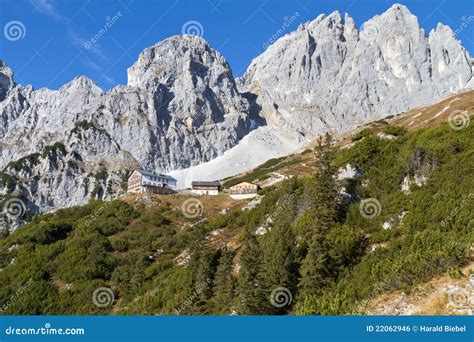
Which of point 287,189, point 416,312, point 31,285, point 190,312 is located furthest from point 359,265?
point 31,285

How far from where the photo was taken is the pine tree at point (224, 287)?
37.9 m

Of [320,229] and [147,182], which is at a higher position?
[147,182]

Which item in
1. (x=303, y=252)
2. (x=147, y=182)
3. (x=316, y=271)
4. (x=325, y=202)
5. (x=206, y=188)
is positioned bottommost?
(x=316, y=271)

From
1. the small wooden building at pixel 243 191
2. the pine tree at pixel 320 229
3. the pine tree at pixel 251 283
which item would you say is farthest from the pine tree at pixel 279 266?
the small wooden building at pixel 243 191

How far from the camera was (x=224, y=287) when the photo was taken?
132 feet

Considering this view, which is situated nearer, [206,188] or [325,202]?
[325,202]

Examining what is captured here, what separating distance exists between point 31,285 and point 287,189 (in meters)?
34.5

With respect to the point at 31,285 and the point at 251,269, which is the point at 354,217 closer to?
the point at 251,269

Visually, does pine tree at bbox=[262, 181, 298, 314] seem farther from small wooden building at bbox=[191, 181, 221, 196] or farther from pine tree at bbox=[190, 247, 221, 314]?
small wooden building at bbox=[191, 181, 221, 196]

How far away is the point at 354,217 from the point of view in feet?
137

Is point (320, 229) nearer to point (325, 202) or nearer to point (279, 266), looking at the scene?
point (325, 202)

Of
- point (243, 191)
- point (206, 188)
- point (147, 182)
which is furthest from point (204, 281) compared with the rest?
point (147, 182)

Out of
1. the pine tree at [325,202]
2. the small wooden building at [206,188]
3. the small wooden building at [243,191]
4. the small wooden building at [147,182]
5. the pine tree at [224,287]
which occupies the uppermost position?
the small wooden building at [147,182]

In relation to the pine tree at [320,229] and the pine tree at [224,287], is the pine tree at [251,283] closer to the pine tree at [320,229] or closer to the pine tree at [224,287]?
the pine tree at [224,287]
